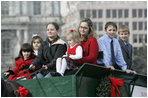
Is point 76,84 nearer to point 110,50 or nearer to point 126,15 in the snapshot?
point 110,50

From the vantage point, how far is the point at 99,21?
61.6 m

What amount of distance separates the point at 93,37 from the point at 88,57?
1.19 ft

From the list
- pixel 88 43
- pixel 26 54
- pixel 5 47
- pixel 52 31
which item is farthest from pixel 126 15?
pixel 88 43

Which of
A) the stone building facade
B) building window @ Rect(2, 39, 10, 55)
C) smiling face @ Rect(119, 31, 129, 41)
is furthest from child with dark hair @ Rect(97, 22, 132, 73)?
the stone building facade

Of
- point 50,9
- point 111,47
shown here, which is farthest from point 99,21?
point 111,47

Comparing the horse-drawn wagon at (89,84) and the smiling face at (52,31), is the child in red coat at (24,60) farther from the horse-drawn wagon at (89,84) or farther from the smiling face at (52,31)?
the horse-drawn wagon at (89,84)

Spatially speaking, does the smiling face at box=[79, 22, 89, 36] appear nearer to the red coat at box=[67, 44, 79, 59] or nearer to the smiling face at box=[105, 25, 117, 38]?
the red coat at box=[67, 44, 79, 59]

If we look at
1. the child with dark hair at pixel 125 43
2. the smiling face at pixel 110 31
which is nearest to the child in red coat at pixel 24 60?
the smiling face at pixel 110 31

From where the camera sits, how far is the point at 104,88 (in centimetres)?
526

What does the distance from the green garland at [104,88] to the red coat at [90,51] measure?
35cm

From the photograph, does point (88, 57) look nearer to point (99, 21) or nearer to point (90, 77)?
point (90, 77)

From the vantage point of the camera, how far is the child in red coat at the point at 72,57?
18.0ft

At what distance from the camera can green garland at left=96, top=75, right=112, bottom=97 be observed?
5.25 meters

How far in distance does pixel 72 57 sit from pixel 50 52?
0.53 meters
